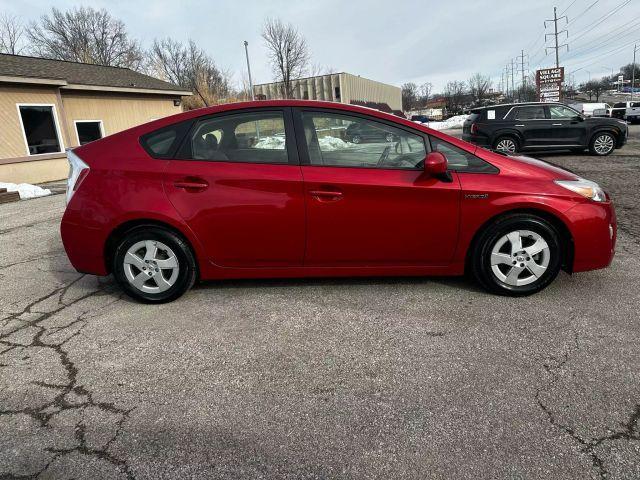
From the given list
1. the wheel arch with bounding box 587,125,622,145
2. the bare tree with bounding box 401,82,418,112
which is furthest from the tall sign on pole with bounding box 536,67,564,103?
the bare tree with bounding box 401,82,418,112

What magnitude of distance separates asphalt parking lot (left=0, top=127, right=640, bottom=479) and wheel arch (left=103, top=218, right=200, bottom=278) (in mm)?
462

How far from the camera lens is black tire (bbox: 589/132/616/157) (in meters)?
13.3

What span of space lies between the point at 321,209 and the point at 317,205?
0.04m

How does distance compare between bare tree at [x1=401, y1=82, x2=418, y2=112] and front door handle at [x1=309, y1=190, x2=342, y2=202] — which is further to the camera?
bare tree at [x1=401, y1=82, x2=418, y2=112]

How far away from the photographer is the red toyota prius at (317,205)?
346 cm

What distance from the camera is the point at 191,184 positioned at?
139 inches

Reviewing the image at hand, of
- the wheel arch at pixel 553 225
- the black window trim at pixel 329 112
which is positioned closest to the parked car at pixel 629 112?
the wheel arch at pixel 553 225

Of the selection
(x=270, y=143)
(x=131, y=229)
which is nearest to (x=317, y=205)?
(x=270, y=143)

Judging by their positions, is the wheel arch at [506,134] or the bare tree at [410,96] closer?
the wheel arch at [506,134]

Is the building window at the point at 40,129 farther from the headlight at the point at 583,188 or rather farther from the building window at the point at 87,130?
the headlight at the point at 583,188

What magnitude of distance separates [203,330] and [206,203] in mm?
986

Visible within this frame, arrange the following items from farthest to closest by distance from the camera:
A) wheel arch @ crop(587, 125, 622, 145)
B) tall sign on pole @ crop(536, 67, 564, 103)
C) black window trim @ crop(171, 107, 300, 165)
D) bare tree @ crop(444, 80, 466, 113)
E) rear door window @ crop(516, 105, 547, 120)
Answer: bare tree @ crop(444, 80, 466, 113)
tall sign on pole @ crop(536, 67, 564, 103)
rear door window @ crop(516, 105, 547, 120)
wheel arch @ crop(587, 125, 622, 145)
black window trim @ crop(171, 107, 300, 165)

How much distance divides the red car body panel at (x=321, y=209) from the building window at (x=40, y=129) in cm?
1228

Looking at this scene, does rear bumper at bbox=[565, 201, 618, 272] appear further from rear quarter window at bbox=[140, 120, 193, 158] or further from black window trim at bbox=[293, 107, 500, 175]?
rear quarter window at bbox=[140, 120, 193, 158]
